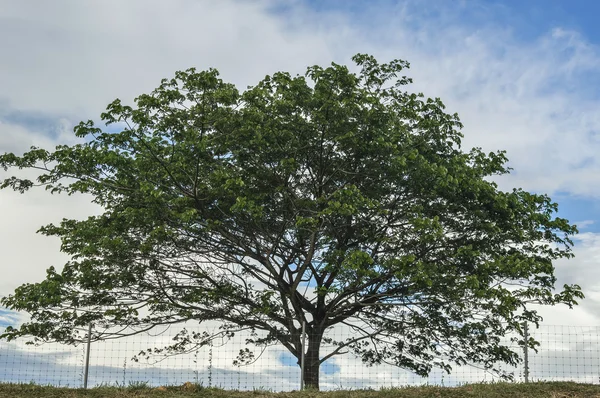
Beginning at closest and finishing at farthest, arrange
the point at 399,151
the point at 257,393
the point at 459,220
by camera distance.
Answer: the point at 257,393 → the point at 399,151 → the point at 459,220

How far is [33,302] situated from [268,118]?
8479 mm

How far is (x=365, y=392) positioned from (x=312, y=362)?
387 cm

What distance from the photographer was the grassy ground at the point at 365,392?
44.5 feet

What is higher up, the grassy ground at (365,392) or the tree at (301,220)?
the tree at (301,220)

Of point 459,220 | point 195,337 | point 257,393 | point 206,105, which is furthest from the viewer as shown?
point 195,337

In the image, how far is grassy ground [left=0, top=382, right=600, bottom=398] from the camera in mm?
13555

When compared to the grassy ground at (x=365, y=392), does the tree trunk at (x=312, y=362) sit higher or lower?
higher

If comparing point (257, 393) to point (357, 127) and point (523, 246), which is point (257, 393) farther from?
point (523, 246)

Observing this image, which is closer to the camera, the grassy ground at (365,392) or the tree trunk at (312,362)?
the grassy ground at (365,392)

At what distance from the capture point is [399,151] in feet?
53.2

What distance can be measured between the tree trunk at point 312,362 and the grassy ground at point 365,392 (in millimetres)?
3262

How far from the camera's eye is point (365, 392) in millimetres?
13938

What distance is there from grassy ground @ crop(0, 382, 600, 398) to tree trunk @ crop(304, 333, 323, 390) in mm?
3262

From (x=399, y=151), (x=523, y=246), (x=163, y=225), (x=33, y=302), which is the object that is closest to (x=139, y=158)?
(x=163, y=225)
